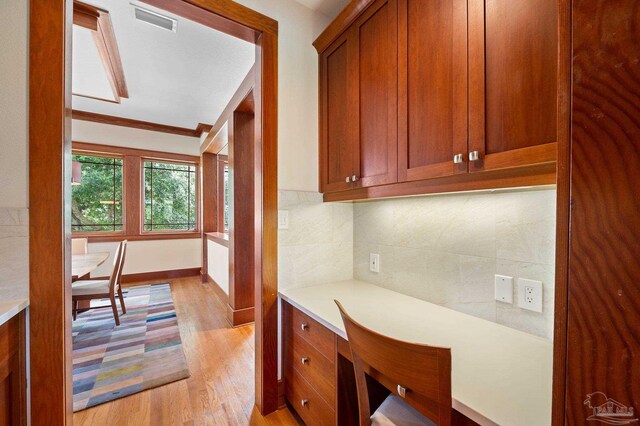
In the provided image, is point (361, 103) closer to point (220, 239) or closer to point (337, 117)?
point (337, 117)

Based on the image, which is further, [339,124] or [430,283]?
[339,124]

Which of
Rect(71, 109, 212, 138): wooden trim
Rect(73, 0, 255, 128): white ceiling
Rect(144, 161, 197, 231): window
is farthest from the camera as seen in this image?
Rect(144, 161, 197, 231): window

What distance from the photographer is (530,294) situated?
1.01 meters

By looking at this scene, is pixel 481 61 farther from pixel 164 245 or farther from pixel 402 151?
pixel 164 245

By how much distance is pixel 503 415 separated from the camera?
2.00ft

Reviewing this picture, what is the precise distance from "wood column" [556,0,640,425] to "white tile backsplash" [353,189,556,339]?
0.72 metres

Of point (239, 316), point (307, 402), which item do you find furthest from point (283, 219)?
point (239, 316)

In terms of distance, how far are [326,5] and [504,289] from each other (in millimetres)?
2032

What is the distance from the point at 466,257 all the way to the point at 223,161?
15.1 ft

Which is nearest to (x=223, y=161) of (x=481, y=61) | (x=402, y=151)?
(x=402, y=151)

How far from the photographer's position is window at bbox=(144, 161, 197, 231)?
4.82 metres

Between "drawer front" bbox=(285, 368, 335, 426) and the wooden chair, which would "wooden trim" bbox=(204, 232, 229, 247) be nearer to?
the wooden chair

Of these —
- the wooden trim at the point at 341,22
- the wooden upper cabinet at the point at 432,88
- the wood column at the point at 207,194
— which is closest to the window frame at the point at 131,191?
the wood column at the point at 207,194

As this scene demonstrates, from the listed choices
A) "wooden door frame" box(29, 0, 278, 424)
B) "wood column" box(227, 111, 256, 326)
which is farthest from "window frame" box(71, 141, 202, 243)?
"wooden door frame" box(29, 0, 278, 424)
